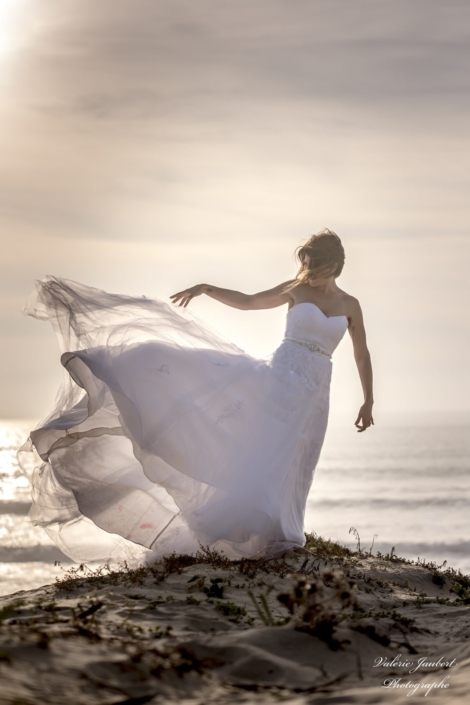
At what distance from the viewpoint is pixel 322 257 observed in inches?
354

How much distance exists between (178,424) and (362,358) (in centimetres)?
288

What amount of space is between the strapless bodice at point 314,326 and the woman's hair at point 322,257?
39 centimetres

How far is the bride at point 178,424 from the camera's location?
297 inches

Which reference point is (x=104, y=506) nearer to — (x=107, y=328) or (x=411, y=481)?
(x=107, y=328)

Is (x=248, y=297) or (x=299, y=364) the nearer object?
(x=299, y=364)

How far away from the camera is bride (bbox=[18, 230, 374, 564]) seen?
753 centimetres

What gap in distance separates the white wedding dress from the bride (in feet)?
0.04

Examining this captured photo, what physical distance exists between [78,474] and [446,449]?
76.0 meters

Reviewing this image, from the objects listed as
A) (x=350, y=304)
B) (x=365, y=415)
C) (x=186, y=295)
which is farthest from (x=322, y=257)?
(x=365, y=415)

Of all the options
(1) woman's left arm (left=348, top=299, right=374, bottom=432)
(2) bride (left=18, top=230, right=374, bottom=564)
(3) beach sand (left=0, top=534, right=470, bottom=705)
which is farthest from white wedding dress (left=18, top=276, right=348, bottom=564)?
(3) beach sand (left=0, top=534, right=470, bottom=705)

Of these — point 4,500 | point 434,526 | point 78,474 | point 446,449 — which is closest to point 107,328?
point 78,474

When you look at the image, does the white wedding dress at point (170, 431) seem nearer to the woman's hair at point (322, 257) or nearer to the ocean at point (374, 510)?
the woman's hair at point (322, 257)

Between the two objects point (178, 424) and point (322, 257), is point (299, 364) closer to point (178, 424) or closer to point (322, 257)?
point (322, 257)

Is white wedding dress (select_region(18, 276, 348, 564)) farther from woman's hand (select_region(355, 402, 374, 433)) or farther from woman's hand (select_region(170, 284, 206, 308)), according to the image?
woman's hand (select_region(355, 402, 374, 433))
